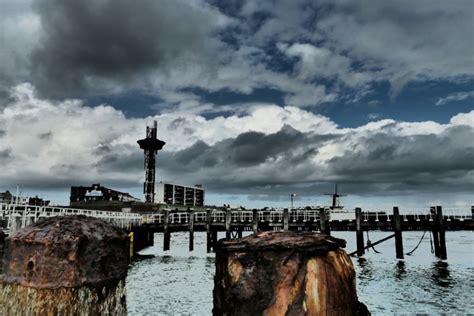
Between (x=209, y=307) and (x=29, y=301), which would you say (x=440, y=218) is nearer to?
(x=209, y=307)

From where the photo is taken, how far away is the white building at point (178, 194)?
376ft

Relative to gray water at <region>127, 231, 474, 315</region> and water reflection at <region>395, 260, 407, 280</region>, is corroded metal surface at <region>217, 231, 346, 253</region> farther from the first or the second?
water reflection at <region>395, 260, 407, 280</region>

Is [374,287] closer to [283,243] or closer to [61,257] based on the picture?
[283,243]

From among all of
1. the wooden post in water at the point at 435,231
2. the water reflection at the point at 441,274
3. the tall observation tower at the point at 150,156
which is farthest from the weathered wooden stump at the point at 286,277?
the tall observation tower at the point at 150,156

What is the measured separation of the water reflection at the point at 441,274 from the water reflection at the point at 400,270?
1.41 m

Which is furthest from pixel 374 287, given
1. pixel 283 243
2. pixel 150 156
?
pixel 150 156

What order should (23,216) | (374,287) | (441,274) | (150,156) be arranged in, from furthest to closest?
(150,156)
(441,274)
(374,287)
(23,216)

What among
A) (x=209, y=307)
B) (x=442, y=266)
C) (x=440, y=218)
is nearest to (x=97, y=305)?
(x=209, y=307)

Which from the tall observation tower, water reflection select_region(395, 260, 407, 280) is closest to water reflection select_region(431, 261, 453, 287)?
water reflection select_region(395, 260, 407, 280)

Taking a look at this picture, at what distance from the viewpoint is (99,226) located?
107 inches

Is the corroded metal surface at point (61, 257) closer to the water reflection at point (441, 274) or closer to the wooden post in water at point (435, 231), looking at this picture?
the water reflection at point (441, 274)

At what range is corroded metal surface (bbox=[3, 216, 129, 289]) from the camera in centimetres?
236

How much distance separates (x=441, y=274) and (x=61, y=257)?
71.5ft

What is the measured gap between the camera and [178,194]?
132375mm
